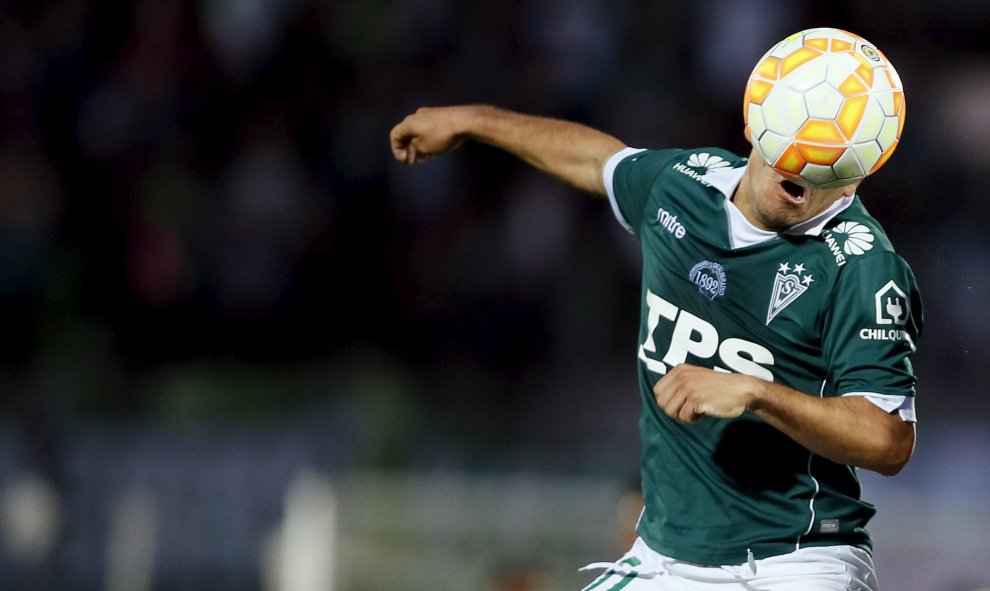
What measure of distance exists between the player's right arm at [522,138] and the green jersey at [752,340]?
286 mm

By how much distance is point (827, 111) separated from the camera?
11.9 ft

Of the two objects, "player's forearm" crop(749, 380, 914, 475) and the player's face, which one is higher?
the player's face

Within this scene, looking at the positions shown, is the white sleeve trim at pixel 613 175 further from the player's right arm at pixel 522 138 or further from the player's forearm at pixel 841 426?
the player's forearm at pixel 841 426

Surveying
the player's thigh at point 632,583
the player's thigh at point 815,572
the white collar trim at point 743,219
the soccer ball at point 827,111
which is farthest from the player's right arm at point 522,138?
the player's thigh at point 815,572

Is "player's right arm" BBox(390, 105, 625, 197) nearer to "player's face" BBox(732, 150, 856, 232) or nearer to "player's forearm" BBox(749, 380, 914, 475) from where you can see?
"player's face" BBox(732, 150, 856, 232)

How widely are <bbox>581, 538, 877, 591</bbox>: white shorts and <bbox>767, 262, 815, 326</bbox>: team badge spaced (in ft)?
2.40

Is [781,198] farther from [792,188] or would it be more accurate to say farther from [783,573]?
[783,573]

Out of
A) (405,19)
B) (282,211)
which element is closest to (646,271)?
(282,211)

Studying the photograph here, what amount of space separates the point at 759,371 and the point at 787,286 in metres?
0.28

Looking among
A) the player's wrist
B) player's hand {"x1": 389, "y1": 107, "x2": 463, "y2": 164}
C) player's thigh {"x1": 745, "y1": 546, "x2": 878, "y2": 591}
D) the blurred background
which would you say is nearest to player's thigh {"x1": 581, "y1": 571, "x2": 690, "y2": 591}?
player's thigh {"x1": 745, "y1": 546, "x2": 878, "y2": 591}

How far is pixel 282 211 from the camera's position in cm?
1124

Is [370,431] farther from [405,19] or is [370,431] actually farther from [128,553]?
[405,19]

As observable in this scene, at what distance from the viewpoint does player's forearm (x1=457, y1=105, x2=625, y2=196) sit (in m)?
4.79

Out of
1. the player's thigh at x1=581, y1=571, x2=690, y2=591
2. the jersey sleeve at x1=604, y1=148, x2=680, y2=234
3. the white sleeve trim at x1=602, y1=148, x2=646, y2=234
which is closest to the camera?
the player's thigh at x1=581, y1=571, x2=690, y2=591
